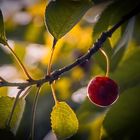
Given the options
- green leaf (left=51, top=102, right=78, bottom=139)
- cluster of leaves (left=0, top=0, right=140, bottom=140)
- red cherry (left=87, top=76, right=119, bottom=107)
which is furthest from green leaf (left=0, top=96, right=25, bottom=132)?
red cherry (left=87, top=76, right=119, bottom=107)

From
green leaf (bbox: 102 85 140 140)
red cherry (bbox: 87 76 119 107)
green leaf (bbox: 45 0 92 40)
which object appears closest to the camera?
green leaf (bbox: 45 0 92 40)

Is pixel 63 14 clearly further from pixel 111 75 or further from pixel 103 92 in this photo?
pixel 111 75

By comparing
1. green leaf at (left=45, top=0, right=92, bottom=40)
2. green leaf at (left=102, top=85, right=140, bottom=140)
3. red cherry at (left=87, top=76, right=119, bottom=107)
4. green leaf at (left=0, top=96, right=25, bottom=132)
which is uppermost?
green leaf at (left=45, top=0, right=92, bottom=40)

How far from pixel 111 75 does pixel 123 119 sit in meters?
0.33

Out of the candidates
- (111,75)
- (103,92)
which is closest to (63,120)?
(103,92)

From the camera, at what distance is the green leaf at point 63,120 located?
1545 mm

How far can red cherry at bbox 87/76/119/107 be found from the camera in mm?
1591

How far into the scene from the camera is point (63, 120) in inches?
61.1

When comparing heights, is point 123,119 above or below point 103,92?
below

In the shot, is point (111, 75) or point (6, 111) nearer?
point (6, 111)

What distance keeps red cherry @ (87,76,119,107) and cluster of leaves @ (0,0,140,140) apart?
11 cm

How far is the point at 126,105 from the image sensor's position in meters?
1.77

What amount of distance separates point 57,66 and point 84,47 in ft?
0.81

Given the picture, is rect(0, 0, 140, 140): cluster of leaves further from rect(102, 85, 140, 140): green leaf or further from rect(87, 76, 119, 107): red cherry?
rect(87, 76, 119, 107): red cherry
